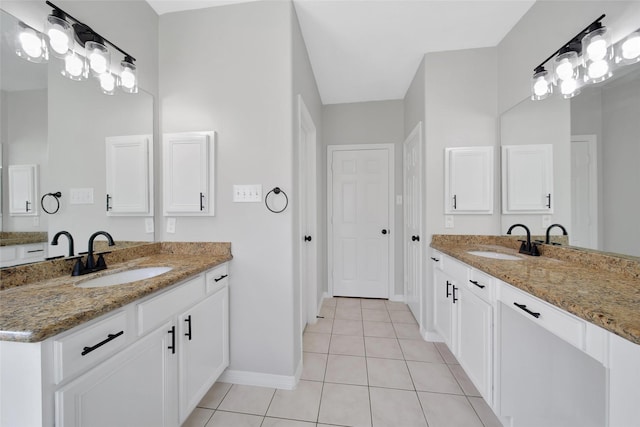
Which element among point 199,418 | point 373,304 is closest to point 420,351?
point 373,304

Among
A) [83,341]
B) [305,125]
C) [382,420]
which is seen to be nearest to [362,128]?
[305,125]

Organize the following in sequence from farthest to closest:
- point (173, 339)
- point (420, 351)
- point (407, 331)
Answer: point (407, 331) → point (420, 351) → point (173, 339)

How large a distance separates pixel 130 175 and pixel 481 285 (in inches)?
89.9

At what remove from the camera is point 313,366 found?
1.89 meters

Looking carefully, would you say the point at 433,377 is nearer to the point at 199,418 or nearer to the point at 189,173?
the point at 199,418

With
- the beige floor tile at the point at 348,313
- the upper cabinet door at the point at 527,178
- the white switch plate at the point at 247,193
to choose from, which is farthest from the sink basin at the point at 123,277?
the upper cabinet door at the point at 527,178

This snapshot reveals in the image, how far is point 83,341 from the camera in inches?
30.3

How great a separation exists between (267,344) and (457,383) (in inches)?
53.2

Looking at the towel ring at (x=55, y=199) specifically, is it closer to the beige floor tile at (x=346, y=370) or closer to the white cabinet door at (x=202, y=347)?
the white cabinet door at (x=202, y=347)

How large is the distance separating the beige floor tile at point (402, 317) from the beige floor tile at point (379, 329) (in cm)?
16

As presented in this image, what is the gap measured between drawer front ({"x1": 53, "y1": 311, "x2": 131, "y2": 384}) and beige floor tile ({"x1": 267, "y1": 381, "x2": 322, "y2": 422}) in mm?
1017

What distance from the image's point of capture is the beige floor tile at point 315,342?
83.3 inches

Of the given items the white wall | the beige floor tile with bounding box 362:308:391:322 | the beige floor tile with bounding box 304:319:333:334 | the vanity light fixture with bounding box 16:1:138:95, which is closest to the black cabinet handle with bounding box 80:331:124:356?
the vanity light fixture with bounding box 16:1:138:95

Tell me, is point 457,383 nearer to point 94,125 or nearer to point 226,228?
point 226,228
